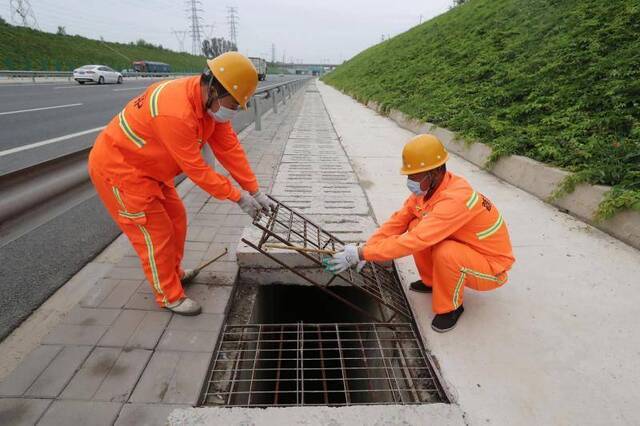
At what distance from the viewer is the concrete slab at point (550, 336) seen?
1.95m

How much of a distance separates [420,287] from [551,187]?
110 inches

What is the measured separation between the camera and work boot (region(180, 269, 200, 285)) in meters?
2.97

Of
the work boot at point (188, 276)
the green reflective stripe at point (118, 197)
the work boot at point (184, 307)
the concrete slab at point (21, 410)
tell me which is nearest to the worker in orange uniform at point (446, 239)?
the work boot at point (184, 307)

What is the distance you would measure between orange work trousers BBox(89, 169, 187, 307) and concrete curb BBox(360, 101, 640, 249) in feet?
13.3

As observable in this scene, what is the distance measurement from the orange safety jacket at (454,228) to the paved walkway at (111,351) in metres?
1.30

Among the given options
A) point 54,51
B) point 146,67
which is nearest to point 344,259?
point 54,51

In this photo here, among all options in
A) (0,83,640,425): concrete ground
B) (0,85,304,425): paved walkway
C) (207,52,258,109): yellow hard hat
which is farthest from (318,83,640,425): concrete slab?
(207,52,258,109): yellow hard hat

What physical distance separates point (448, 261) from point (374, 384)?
1.20 meters

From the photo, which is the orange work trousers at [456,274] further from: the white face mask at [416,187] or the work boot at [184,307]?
the work boot at [184,307]

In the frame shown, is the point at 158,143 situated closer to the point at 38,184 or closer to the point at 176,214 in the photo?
the point at 176,214

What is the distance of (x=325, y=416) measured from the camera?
1826 millimetres

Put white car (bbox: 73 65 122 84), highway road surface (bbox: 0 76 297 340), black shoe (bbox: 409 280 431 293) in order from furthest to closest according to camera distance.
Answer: white car (bbox: 73 65 122 84), black shoe (bbox: 409 280 431 293), highway road surface (bbox: 0 76 297 340)

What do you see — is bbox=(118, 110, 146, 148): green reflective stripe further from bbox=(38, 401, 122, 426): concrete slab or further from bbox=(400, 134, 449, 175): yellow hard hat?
bbox=(400, 134, 449, 175): yellow hard hat

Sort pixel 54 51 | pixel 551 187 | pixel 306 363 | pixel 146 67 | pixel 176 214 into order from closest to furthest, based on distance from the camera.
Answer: pixel 176 214 < pixel 306 363 < pixel 551 187 < pixel 54 51 < pixel 146 67
